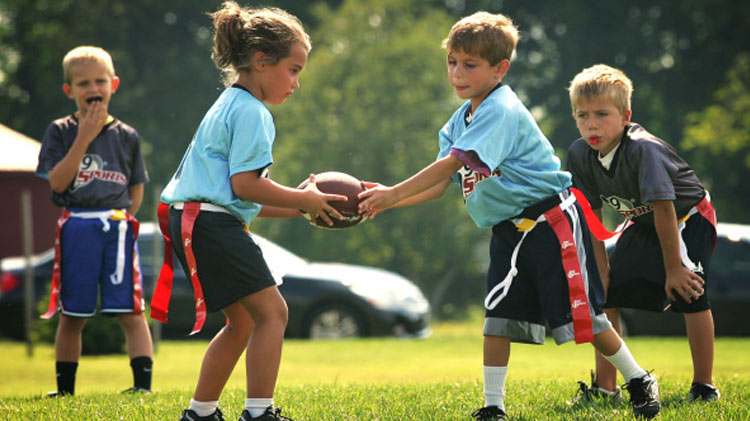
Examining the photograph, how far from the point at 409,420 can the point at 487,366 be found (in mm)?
487

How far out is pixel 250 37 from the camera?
14.3 ft

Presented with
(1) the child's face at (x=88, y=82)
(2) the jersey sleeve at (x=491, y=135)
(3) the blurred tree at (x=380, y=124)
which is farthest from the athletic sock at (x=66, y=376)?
(3) the blurred tree at (x=380, y=124)

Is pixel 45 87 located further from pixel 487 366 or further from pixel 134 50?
pixel 487 366

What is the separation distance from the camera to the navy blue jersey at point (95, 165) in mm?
5980

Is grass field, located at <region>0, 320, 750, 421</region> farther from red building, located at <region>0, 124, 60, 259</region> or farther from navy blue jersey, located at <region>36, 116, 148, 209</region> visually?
red building, located at <region>0, 124, 60, 259</region>

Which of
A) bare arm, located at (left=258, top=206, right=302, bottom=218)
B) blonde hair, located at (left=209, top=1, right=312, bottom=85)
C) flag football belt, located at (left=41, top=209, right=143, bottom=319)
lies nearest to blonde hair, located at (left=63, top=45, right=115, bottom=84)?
flag football belt, located at (left=41, top=209, right=143, bottom=319)

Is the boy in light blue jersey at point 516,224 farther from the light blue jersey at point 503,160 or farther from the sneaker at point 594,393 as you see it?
the sneaker at point 594,393

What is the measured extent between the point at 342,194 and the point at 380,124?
24501mm

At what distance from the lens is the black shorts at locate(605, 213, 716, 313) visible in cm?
521

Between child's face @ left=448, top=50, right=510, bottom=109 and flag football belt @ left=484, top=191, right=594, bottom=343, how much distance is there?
0.68 meters

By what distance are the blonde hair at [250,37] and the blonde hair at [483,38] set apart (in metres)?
0.76

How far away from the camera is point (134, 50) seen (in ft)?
118

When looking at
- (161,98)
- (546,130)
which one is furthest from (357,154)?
(161,98)

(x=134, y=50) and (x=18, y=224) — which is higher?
(x=134, y=50)
